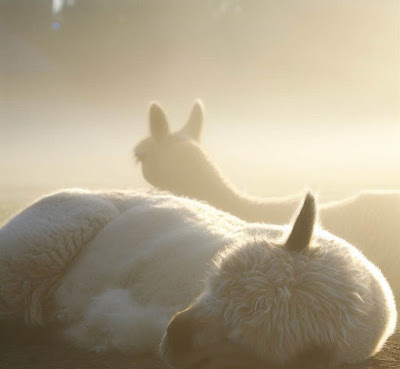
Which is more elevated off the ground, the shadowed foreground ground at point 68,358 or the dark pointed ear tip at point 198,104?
the dark pointed ear tip at point 198,104

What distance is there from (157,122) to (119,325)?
5659 millimetres

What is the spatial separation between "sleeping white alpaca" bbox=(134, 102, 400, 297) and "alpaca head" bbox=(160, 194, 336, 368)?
417cm

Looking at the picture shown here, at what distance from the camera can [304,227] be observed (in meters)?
3.02

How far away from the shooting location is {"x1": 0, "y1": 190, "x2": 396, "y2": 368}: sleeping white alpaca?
3025mm

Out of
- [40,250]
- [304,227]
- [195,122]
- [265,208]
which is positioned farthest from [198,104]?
[304,227]

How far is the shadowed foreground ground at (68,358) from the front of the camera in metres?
3.90

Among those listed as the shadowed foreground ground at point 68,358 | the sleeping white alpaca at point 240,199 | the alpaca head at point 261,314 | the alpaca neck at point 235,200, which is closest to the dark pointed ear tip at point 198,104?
the sleeping white alpaca at point 240,199

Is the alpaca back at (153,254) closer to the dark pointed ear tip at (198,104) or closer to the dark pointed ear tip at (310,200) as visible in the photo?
the dark pointed ear tip at (310,200)

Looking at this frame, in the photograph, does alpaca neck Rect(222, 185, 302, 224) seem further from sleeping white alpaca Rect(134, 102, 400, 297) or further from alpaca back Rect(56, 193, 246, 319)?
alpaca back Rect(56, 193, 246, 319)

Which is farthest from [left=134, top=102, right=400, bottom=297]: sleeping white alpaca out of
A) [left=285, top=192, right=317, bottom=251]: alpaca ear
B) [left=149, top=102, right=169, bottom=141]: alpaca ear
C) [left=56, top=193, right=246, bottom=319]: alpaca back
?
[left=285, top=192, right=317, bottom=251]: alpaca ear

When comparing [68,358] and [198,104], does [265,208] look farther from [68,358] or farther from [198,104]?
[68,358]

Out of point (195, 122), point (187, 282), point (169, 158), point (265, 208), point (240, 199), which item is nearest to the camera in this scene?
point (187, 282)

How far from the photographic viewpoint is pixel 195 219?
4824mm

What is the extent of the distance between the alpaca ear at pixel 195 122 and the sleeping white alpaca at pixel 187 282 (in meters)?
4.67
